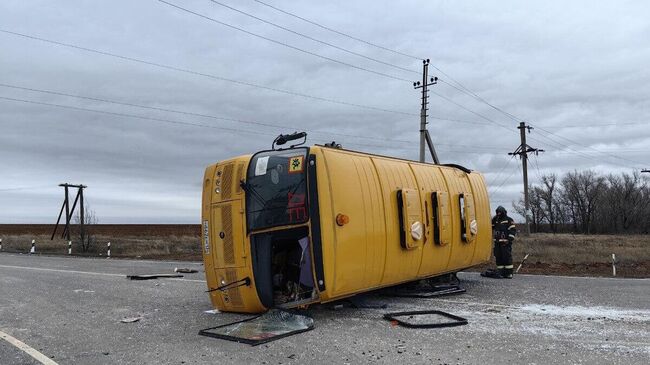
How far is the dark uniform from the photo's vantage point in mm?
12203

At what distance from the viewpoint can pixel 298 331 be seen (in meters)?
6.41

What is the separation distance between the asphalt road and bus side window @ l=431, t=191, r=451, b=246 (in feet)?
3.51

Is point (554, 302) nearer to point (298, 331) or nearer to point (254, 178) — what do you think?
point (298, 331)

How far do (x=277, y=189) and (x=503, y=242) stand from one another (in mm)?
7015

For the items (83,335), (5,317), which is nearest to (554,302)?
(83,335)

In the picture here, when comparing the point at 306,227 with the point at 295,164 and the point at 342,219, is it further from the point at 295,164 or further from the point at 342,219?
the point at 295,164

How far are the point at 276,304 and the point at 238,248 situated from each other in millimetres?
967

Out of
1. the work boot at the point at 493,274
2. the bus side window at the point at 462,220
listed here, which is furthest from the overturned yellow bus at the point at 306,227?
the work boot at the point at 493,274

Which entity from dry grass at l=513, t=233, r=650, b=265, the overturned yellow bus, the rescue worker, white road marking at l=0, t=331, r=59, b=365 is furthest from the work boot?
white road marking at l=0, t=331, r=59, b=365

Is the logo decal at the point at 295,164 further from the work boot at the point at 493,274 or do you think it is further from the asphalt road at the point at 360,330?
the work boot at the point at 493,274

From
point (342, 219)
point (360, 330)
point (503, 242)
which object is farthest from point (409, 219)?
point (503, 242)

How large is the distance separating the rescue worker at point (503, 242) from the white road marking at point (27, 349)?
980cm

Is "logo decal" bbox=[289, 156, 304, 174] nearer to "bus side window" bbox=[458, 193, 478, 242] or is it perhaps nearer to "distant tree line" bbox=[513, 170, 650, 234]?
"bus side window" bbox=[458, 193, 478, 242]

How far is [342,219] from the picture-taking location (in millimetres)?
6988
